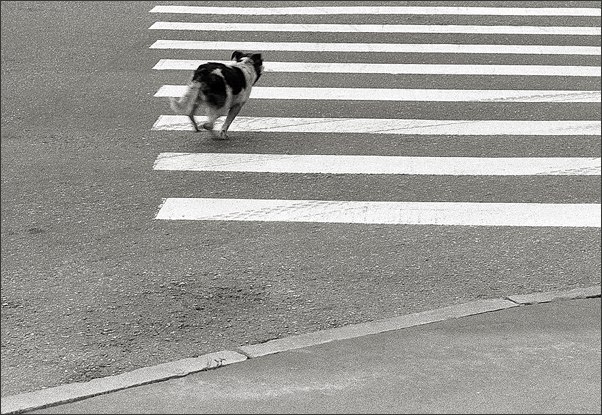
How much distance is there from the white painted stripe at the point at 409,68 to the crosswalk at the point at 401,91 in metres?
0.03

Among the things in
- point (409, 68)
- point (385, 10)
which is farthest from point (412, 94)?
point (385, 10)

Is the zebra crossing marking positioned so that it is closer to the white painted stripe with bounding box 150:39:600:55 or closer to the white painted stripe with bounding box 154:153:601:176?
the white painted stripe with bounding box 150:39:600:55

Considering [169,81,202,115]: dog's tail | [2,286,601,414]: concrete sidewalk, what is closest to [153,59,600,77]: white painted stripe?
[169,81,202,115]: dog's tail

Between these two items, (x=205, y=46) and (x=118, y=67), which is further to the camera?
(x=205, y=46)

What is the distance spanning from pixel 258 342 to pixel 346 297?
0.94 metres

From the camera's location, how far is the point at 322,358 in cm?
606

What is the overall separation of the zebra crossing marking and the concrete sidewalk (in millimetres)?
10139

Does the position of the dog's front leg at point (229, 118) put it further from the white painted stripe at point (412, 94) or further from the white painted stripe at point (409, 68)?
the white painted stripe at point (409, 68)

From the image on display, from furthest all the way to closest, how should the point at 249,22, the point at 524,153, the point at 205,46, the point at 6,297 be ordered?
the point at 249,22 → the point at 205,46 → the point at 524,153 → the point at 6,297

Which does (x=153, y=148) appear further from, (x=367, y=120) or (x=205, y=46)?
(x=205, y=46)

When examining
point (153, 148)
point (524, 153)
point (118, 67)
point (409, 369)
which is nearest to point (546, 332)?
point (409, 369)

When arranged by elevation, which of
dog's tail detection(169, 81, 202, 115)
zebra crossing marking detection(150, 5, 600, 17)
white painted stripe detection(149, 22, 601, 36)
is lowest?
white painted stripe detection(149, 22, 601, 36)

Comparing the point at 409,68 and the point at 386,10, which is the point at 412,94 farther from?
the point at 386,10

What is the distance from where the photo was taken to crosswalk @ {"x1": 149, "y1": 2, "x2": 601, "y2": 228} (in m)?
8.90
